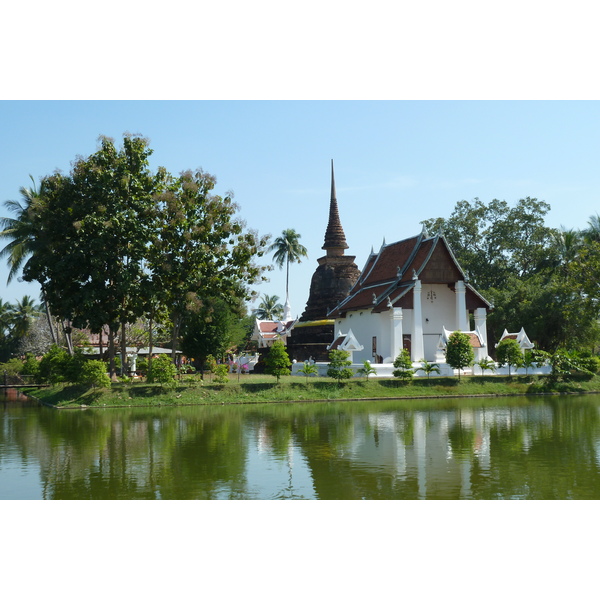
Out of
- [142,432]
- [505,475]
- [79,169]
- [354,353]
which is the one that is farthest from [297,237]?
[505,475]

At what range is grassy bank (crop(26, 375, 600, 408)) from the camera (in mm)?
25125

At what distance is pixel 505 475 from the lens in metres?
10.6

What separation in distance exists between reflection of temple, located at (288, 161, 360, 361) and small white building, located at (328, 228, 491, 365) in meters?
6.40

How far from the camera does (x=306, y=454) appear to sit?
42.8 ft

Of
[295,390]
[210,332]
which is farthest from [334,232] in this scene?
[295,390]

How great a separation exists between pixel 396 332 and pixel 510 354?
583cm

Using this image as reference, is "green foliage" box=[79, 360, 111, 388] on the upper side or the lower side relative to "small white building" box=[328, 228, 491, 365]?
lower

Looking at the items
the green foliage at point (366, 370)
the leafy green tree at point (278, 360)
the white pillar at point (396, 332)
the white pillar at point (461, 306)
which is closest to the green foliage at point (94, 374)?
the leafy green tree at point (278, 360)

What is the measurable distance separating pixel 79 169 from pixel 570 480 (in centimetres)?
2208

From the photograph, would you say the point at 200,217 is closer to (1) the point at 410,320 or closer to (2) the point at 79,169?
(2) the point at 79,169

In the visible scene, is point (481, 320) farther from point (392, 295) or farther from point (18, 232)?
point (18, 232)

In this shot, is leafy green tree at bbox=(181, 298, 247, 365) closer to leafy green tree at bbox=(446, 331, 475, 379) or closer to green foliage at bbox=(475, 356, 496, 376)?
leafy green tree at bbox=(446, 331, 475, 379)

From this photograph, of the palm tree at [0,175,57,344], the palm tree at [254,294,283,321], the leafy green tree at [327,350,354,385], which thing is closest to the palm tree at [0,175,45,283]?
the palm tree at [0,175,57,344]

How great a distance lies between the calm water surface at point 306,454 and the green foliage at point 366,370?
292 inches
